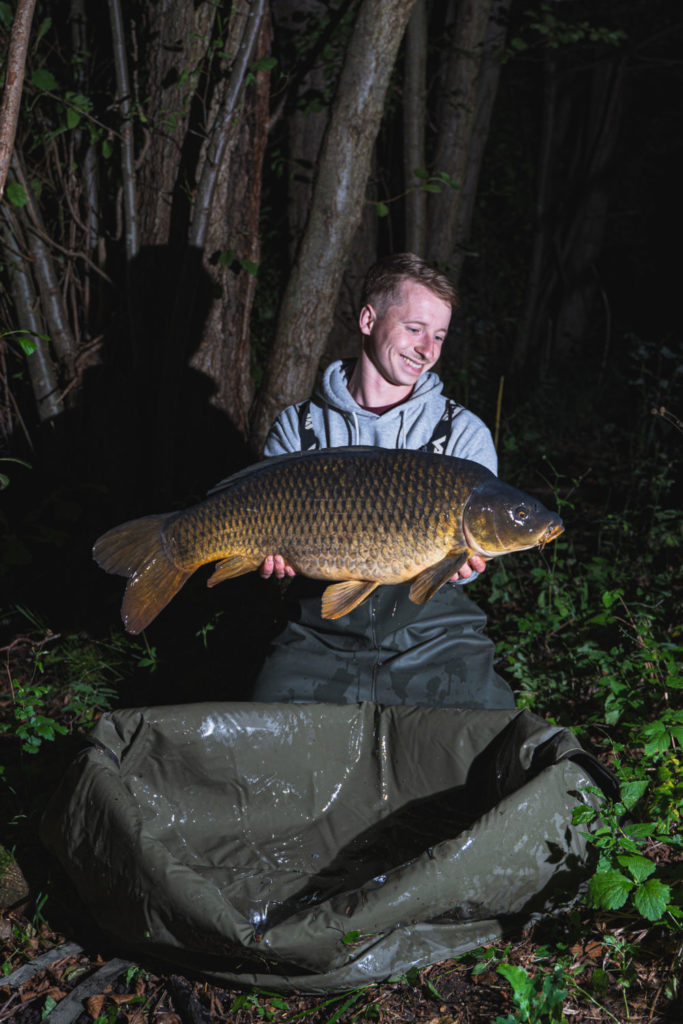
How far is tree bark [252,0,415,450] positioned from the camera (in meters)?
3.92

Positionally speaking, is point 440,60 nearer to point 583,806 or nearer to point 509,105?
point 509,105

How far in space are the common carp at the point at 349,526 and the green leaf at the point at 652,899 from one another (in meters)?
0.91

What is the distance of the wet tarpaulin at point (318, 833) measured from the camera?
83.1 inches

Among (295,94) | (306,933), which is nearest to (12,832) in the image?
(306,933)

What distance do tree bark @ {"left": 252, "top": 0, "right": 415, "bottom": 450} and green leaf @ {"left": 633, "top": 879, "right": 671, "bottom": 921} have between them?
2.80 metres

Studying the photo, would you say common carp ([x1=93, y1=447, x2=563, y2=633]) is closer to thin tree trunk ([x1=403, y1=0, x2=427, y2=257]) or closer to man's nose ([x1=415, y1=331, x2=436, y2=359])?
man's nose ([x1=415, y1=331, x2=436, y2=359])

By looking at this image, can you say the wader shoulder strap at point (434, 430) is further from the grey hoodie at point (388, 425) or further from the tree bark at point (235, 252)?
the tree bark at point (235, 252)

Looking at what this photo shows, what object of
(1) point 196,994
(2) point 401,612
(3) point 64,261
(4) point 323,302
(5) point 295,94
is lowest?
(1) point 196,994

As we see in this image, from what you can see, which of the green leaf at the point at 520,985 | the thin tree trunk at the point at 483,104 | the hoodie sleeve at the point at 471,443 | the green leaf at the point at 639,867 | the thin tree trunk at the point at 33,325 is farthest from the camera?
the thin tree trunk at the point at 483,104

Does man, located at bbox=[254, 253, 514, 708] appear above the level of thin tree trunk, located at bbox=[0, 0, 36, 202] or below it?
below

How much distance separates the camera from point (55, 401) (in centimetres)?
436

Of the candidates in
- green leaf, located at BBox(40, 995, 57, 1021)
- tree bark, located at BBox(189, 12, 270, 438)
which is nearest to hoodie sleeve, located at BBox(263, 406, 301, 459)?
tree bark, located at BBox(189, 12, 270, 438)

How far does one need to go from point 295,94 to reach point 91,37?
1280 millimetres

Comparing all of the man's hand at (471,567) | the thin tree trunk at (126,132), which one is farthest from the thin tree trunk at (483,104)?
the man's hand at (471,567)
